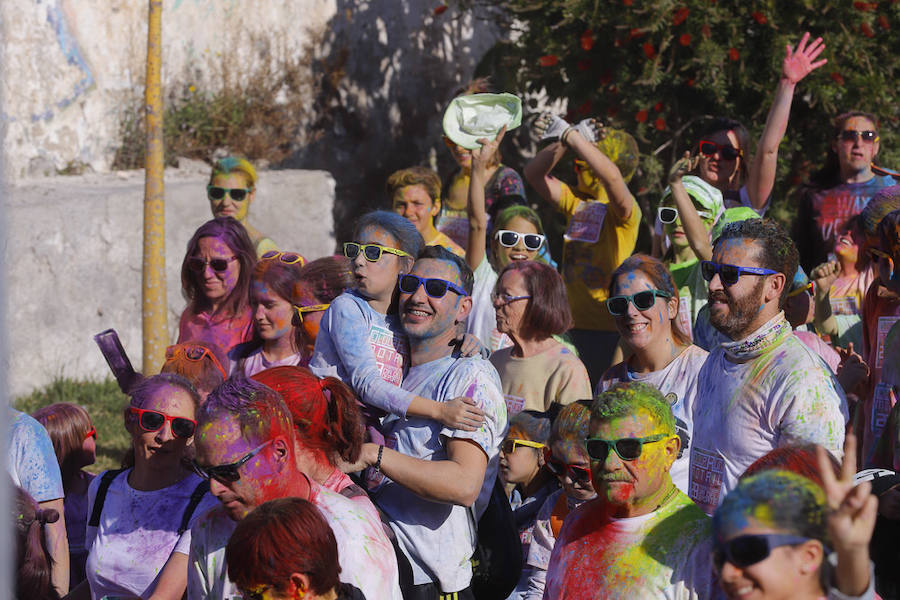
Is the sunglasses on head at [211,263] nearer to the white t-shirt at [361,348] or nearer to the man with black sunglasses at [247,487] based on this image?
the white t-shirt at [361,348]

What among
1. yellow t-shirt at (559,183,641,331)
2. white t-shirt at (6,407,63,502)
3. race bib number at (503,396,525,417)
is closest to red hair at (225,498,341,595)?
white t-shirt at (6,407,63,502)

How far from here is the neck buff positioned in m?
3.31

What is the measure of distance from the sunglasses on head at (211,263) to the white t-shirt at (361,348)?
1309 mm

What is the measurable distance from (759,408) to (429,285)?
3.99 feet

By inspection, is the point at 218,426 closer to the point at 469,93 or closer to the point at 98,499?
the point at 98,499

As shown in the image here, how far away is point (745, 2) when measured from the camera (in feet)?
22.5

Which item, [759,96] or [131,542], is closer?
[131,542]

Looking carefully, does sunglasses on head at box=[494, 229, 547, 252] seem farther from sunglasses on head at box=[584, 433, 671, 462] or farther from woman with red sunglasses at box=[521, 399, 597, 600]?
sunglasses on head at box=[584, 433, 671, 462]

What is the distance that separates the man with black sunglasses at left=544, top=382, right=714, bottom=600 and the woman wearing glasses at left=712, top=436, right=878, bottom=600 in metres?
0.50

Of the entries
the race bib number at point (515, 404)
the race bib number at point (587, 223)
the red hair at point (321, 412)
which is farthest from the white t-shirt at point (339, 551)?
the race bib number at point (587, 223)

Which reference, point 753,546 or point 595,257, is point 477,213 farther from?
point 753,546

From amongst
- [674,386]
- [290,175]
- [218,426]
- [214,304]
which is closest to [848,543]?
[218,426]

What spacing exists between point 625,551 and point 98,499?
6.19ft

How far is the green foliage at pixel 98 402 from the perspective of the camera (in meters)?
7.32
